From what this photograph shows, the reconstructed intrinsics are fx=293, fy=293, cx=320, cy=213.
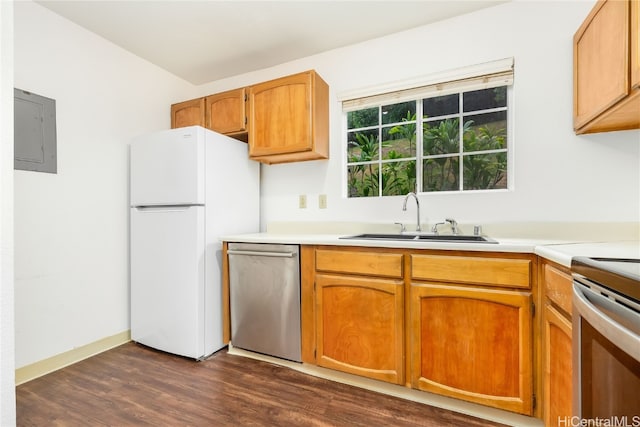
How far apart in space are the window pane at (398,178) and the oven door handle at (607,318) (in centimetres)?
152

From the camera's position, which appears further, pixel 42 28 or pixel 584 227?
pixel 42 28

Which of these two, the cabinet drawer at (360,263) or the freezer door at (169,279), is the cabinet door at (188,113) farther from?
the cabinet drawer at (360,263)

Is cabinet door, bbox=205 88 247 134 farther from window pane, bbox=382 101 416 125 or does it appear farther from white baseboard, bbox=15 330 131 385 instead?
white baseboard, bbox=15 330 131 385

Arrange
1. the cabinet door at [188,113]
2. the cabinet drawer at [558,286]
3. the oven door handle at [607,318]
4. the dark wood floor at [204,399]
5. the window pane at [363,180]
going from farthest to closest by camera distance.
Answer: the cabinet door at [188,113], the window pane at [363,180], the dark wood floor at [204,399], the cabinet drawer at [558,286], the oven door handle at [607,318]

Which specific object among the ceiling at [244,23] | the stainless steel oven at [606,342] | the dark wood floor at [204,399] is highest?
the ceiling at [244,23]

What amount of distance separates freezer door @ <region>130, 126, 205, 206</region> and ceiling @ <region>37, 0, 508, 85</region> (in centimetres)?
78

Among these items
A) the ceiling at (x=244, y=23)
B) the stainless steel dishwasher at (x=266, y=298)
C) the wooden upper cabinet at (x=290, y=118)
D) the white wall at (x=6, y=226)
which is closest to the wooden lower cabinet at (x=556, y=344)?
the stainless steel dishwasher at (x=266, y=298)

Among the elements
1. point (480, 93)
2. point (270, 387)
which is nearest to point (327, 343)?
point (270, 387)

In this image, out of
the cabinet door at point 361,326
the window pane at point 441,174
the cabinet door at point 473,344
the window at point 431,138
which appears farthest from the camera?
the window pane at point 441,174

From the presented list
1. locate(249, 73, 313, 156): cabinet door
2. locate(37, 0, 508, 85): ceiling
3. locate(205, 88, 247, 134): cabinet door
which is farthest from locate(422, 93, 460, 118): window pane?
locate(205, 88, 247, 134): cabinet door

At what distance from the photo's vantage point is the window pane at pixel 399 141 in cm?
233

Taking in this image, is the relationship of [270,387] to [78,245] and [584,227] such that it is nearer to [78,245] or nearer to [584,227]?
[78,245]

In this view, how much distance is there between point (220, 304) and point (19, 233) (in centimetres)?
132

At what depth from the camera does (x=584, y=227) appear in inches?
67.7
